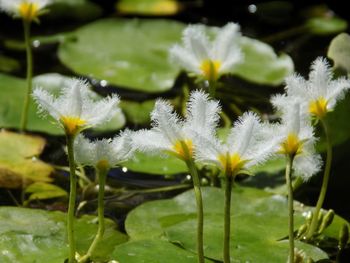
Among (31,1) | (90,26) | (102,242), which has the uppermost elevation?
(31,1)

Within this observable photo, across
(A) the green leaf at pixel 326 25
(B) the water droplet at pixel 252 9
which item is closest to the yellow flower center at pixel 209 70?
(A) the green leaf at pixel 326 25

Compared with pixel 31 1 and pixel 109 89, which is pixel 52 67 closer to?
pixel 109 89

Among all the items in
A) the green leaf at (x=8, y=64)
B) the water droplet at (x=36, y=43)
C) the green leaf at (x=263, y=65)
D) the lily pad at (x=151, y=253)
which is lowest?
the lily pad at (x=151, y=253)

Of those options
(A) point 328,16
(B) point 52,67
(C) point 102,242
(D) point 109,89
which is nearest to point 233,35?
(C) point 102,242

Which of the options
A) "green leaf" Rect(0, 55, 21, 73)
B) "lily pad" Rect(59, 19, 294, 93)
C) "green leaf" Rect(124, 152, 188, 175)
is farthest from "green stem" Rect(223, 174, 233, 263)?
"green leaf" Rect(0, 55, 21, 73)

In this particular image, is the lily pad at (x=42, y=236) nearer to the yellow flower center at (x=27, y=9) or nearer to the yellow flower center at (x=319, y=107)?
the yellow flower center at (x=319, y=107)

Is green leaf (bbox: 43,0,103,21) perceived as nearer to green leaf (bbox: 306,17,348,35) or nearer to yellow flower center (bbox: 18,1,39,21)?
green leaf (bbox: 306,17,348,35)

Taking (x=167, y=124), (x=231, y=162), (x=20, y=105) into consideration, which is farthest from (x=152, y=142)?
(x=20, y=105)
